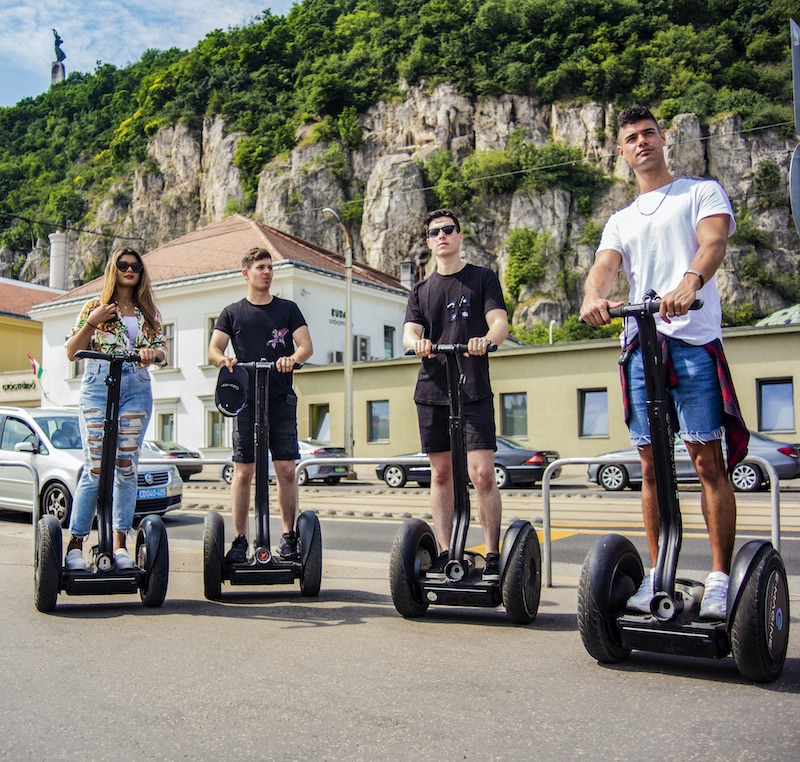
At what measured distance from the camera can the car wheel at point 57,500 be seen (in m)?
12.0

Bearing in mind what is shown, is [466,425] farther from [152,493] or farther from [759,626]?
[152,493]

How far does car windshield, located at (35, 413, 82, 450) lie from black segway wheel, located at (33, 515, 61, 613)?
7734 mm

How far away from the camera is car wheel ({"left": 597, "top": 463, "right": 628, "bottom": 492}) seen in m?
21.3

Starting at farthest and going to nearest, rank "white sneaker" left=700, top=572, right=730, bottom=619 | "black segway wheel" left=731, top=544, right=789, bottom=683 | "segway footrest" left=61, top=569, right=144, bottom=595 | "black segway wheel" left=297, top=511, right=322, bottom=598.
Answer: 1. "black segway wheel" left=297, top=511, right=322, bottom=598
2. "segway footrest" left=61, top=569, right=144, bottom=595
3. "white sneaker" left=700, top=572, right=730, bottom=619
4. "black segway wheel" left=731, top=544, right=789, bottom=683

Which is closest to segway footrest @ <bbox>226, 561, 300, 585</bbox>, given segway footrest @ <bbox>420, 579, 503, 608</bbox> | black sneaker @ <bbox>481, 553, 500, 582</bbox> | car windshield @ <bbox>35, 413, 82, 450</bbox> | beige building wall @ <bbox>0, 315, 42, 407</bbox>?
segway footrest @ <bbox>420, 579, 503, 608</bbox>

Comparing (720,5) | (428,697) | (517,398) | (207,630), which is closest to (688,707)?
(428,697)

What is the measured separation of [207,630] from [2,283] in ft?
177

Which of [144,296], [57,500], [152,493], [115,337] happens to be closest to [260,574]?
[115,337]

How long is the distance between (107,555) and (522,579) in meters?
2.29

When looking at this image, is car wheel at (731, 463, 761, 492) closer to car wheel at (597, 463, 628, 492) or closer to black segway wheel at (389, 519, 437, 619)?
car wheel at (597, 463, 628, 492)

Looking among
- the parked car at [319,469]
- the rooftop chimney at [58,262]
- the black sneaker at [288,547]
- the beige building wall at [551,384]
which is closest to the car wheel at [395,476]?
the parked car at [319,469]

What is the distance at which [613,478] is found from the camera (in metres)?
21.4

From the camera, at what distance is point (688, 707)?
3109mm

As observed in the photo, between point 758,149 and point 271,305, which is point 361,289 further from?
point 758,149
